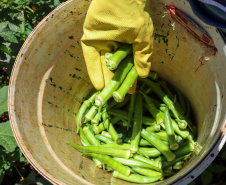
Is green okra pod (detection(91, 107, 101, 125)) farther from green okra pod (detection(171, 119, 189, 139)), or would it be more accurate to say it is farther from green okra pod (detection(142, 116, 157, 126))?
green okra pod (detection(171, 119, 189, 139))

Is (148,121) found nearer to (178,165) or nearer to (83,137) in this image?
(178,165)

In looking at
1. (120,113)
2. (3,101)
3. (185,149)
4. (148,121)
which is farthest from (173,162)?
(3,101)

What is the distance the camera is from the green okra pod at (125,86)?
219cm

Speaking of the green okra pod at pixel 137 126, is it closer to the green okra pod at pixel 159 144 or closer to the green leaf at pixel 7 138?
the green okra pod at pixel 159 144

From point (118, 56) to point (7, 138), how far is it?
142 centimetres

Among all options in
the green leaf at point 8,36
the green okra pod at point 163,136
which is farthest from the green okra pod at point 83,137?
the green leaf at point 8,36

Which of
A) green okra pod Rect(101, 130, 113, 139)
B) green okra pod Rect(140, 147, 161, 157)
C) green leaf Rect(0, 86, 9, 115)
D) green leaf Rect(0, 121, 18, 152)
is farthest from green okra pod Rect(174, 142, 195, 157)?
green leaf Rect(0, 86, 9, 115)

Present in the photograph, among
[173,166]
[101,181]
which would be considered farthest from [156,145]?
[101,181]

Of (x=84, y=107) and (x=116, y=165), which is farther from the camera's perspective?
(x=84, y=107)

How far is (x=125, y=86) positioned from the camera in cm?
228

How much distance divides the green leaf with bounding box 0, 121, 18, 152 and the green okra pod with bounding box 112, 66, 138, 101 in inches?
46.4

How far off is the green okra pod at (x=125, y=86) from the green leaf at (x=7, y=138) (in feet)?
3.87

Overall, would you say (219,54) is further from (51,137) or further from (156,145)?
(51,137)

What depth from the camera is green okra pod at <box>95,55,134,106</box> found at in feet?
7.34
